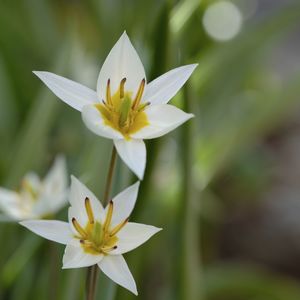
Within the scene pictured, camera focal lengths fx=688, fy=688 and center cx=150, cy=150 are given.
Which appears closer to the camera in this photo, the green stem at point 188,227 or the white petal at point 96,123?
the white petal at point 96,123

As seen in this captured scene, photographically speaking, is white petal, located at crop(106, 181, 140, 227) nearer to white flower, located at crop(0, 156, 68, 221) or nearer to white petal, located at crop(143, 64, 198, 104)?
white petal, located at crop(143, 64, 198, 104)

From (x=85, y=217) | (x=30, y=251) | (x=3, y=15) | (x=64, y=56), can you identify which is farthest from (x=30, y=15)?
(x=85, y=217)

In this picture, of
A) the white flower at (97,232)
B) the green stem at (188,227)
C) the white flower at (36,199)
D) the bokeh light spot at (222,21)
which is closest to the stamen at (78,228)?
the white flower at (97,232)

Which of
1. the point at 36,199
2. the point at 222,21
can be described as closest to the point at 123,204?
the point at 36,199

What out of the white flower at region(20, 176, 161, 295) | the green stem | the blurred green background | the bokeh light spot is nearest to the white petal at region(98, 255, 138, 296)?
the white flower at region(20, 176, 161, 295)

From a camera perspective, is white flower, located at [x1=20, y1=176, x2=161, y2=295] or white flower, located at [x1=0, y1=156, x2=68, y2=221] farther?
white flower, located at [x1=0, y1=156, x2=68, y2=221]

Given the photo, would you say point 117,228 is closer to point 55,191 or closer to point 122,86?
point 122,86

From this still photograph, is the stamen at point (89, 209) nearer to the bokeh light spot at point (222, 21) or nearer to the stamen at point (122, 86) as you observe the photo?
the stamen at point (122, 86)

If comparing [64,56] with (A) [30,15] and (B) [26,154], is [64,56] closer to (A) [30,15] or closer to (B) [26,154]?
(B) [26,154]
